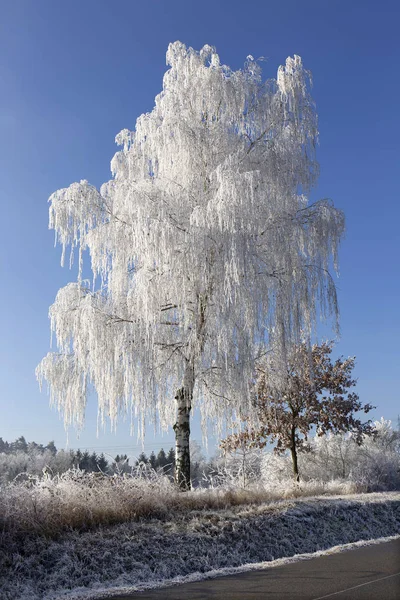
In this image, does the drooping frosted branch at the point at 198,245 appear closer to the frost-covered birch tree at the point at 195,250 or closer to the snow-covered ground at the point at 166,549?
the frost-covered birch tree at the point at 195,250

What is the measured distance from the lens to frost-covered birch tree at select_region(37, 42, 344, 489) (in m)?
11.8

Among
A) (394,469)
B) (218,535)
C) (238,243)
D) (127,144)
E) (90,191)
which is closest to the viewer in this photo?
(218,535)

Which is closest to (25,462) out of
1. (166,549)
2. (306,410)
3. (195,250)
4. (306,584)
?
(306,410)

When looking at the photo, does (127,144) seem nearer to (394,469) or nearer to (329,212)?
(329,212)

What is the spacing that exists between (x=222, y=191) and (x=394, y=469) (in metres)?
14.6

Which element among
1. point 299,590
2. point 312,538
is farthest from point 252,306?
point 299,590

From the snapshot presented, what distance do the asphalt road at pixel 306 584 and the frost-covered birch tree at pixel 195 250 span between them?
17.1 feet

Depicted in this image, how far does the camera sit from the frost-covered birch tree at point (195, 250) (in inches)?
465

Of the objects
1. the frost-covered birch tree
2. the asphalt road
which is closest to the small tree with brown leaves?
the frost-covered birch tree

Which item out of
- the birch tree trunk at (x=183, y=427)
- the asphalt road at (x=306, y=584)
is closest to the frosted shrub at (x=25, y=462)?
the birch tree trunk at (x=183, y=427)

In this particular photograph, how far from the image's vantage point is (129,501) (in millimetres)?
8664

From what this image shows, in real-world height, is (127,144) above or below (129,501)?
above

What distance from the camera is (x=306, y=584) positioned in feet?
19.5

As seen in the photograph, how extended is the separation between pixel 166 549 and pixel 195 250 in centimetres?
610
